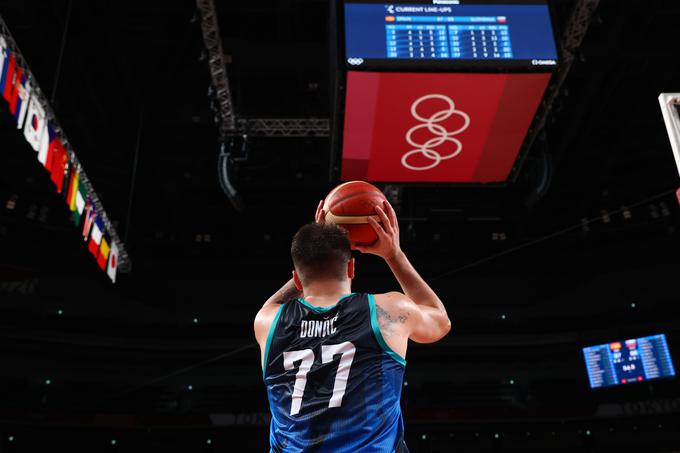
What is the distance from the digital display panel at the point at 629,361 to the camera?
1298 cm

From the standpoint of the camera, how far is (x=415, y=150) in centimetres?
671

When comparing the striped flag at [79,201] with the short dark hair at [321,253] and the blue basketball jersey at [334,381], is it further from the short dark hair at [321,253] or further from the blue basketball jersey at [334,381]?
the blue basketball jersey at [334,381]

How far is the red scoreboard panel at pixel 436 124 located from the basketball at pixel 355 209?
9.88 feet

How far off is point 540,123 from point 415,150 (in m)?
1.42

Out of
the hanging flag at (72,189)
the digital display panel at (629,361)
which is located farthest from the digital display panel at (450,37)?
the digital display panel at (629,361)

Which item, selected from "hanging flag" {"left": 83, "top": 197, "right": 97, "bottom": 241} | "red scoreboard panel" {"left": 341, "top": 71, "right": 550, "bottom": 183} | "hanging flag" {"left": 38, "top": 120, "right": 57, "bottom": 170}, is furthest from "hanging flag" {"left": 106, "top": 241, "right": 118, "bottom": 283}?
"red scoreboard panel" {"left": 341, "top": 71, "right": 550, "bottom": 183}

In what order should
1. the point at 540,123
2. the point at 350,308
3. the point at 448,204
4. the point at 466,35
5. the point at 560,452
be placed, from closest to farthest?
the point at 350,308 < the point at 466,35 < the point at 540,123 < the point at 448,204 < the point at 560,452

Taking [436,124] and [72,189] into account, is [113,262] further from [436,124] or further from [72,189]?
[436,124]

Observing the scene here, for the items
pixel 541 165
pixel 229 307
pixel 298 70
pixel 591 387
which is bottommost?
pixel 591 387

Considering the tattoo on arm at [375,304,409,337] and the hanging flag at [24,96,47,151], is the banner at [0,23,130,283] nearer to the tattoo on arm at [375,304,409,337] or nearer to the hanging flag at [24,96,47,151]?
the hanging flag at [24,96,47,151]

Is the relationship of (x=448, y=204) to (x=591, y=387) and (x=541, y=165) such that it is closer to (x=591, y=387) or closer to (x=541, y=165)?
(x=541, y=165)

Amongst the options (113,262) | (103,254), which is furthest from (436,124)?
(113,262)

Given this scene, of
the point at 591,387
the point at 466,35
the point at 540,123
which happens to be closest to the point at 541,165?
the point at 540,123

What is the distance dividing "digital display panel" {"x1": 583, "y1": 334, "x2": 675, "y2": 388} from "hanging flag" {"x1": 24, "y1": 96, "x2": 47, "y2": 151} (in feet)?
39.8
